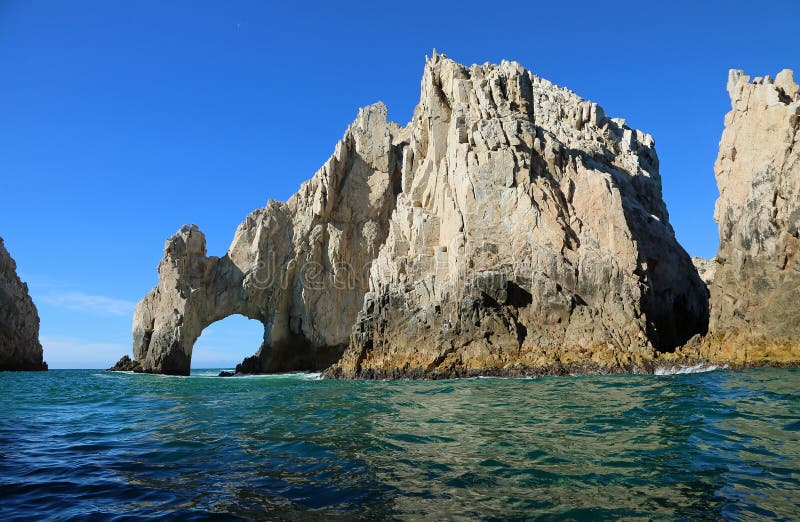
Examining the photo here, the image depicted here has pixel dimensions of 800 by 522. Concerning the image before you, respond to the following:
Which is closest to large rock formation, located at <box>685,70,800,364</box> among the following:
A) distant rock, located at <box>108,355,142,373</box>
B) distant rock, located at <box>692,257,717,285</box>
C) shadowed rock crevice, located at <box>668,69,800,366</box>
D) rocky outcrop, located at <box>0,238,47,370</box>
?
shadowed rock crevice, located at <box>668,69,800,366</box>

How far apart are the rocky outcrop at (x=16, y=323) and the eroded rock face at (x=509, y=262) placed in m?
40.4

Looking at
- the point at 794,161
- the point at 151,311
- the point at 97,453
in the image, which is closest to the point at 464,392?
the point at 97,453

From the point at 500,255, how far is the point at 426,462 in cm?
2967

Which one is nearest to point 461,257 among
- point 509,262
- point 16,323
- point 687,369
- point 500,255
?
point 500,255

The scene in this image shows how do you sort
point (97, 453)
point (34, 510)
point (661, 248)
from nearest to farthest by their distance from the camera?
point (34, 510), point (97, 453), point (661, 248)

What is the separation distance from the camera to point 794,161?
28.9 meters

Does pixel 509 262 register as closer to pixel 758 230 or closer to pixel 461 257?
pixel 461 257

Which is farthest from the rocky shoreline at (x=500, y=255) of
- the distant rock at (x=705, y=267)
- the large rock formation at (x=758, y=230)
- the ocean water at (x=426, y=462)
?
the ocean water at (x=426, y=462)

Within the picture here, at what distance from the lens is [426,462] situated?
8.65 meters

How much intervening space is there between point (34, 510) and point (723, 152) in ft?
127

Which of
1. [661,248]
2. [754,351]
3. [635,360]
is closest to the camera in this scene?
[754,351]

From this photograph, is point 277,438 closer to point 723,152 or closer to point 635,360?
point 635,360

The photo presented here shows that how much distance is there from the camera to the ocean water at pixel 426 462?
6238mm

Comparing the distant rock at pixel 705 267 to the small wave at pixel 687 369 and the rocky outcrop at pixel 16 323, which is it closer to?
the small wave at pixel 687 369
